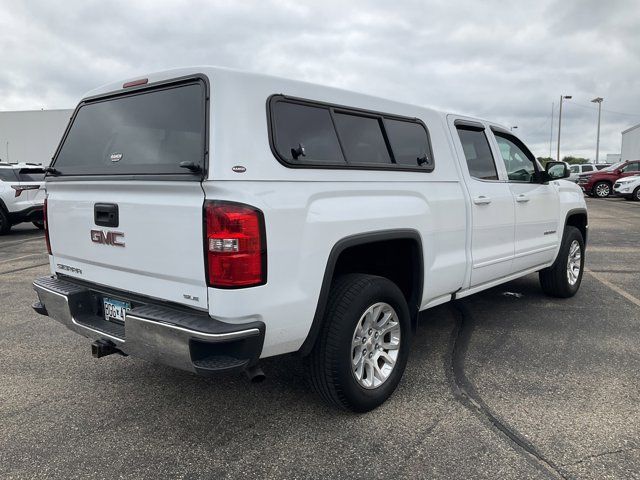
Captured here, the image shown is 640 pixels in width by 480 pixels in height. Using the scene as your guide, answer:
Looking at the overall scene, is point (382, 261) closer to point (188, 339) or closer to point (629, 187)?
point (188, 339)

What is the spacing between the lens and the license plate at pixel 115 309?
117 inches

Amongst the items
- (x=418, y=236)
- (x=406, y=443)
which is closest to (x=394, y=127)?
(x=418, y=236)

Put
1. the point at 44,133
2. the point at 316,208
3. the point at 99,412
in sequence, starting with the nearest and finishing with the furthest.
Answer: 1. the point at 316,208
2. the point at 99,412
3. the point at 44,133

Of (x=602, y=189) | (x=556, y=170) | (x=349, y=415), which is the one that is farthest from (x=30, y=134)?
(x=349, y=415)

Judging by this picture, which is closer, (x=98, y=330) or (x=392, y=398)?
(x=98, y=330)

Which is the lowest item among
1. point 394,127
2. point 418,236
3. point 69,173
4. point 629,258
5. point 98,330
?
point 629,258

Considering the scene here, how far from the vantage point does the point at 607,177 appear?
24188 mm

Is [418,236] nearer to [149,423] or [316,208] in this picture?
[316,208]

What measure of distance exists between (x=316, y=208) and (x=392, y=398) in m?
1.43

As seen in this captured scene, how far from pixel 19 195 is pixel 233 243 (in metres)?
11.6

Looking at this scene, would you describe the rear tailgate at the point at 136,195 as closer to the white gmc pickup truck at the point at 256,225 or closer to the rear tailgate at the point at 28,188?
the white gmc pickup truck at the point at 256,225

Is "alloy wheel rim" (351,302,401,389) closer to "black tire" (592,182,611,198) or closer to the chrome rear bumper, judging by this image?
the chrome rear bumper

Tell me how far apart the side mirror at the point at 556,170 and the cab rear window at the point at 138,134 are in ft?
12.4

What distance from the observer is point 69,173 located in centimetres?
330
